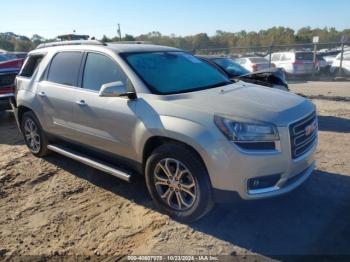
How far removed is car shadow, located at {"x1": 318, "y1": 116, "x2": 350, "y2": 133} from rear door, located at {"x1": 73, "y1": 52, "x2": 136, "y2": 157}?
189 inches

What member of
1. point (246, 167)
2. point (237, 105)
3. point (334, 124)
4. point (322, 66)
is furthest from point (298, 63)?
point (246, 167)

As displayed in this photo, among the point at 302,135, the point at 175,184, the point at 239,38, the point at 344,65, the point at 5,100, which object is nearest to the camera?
the point at 302,135

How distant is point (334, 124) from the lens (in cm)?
773

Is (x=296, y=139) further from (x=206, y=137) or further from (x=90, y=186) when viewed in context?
(x=90, y=186)

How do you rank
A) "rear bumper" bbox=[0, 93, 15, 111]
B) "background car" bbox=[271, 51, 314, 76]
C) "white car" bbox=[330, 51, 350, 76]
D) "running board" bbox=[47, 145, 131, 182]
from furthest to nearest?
"background car" bbox=[271, 51, 314, 76] → "white car" bbox=[330, 51, 350, 76] → "rear bumper" bbox=[0, 93, 15, 111] → "running board" bbox=[47, 145, 131, 182]

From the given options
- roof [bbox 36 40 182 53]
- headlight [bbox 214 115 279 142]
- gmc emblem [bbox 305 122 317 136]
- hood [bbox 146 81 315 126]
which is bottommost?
gmc emblem [bbox 305 122 317 136]

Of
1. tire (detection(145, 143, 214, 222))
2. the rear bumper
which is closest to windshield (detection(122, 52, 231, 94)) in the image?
tire (detection(145, 143, 214, 222))

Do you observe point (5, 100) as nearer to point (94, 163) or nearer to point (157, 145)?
point (94, 163)

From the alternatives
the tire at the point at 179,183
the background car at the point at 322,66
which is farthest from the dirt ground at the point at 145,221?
the background car at the point at 322,66

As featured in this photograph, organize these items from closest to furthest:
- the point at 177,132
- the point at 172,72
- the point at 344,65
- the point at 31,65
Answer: the point at 177,132, the point at 172,72, the point at 31,65, the point at 344,65

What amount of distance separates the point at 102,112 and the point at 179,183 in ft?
4.37

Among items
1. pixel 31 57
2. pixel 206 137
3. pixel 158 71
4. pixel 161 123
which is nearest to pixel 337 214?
pixel 206 137

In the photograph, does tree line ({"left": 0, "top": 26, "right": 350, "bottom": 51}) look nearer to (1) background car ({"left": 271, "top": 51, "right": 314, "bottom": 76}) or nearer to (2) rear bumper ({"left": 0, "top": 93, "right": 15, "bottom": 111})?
(1) background car ({"left": 271, "top": 51, "right": 314, "bottom": 76})

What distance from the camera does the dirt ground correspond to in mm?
3451
